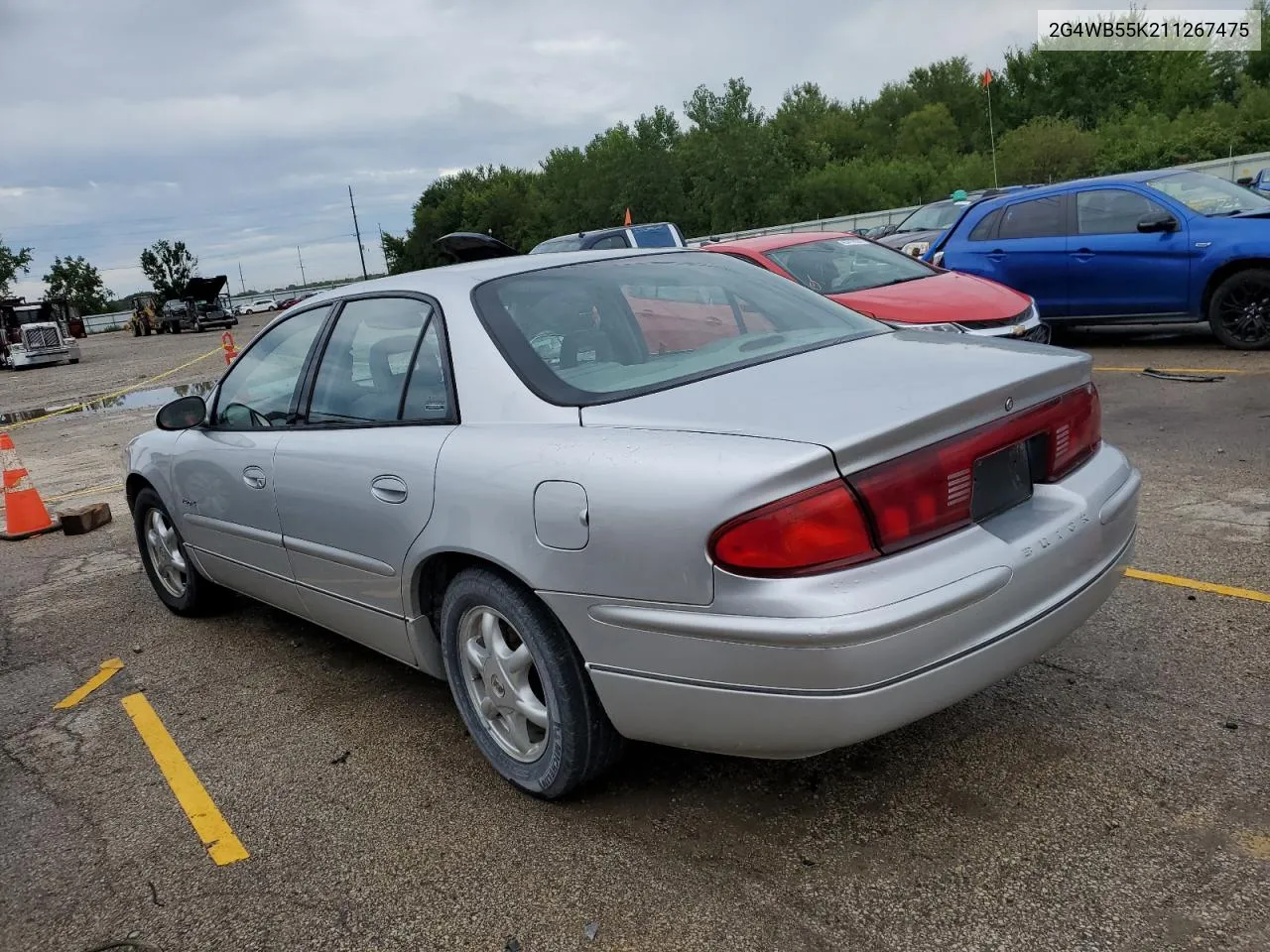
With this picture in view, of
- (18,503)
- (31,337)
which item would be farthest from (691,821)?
(31,337)

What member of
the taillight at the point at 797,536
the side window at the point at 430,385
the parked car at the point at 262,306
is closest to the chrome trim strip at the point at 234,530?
the side window at the point at 430,385

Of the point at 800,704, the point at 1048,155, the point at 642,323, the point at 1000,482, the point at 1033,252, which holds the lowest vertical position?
the point at 800,704

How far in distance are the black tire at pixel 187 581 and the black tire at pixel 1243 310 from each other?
8210 millimetres

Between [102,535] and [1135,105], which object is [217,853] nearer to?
[102,535]

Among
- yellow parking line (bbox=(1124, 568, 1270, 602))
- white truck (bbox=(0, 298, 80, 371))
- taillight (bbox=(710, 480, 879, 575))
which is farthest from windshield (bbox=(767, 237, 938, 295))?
white truck (bbox=(0, 298, 80, 371))

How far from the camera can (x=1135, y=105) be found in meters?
56.9

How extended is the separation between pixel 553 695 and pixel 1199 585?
2.73 meters

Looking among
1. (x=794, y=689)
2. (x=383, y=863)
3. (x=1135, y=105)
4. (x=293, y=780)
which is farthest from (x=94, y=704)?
(x=1135, y=105)

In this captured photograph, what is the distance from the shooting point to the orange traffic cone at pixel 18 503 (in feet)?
23.8

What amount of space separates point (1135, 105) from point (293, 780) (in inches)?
2550

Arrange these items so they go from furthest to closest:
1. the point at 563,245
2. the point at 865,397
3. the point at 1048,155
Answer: the point at 1048,155, the point at 563,245, the point at 865,397

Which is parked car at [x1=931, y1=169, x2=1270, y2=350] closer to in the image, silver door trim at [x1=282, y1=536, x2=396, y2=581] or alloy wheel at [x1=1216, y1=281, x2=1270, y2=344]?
alloy wheel at [x1=1216, y1=281, x2=1270, y2=344]

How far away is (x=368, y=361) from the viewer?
3.50 meters

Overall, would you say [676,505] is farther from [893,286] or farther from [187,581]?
[893,286]
